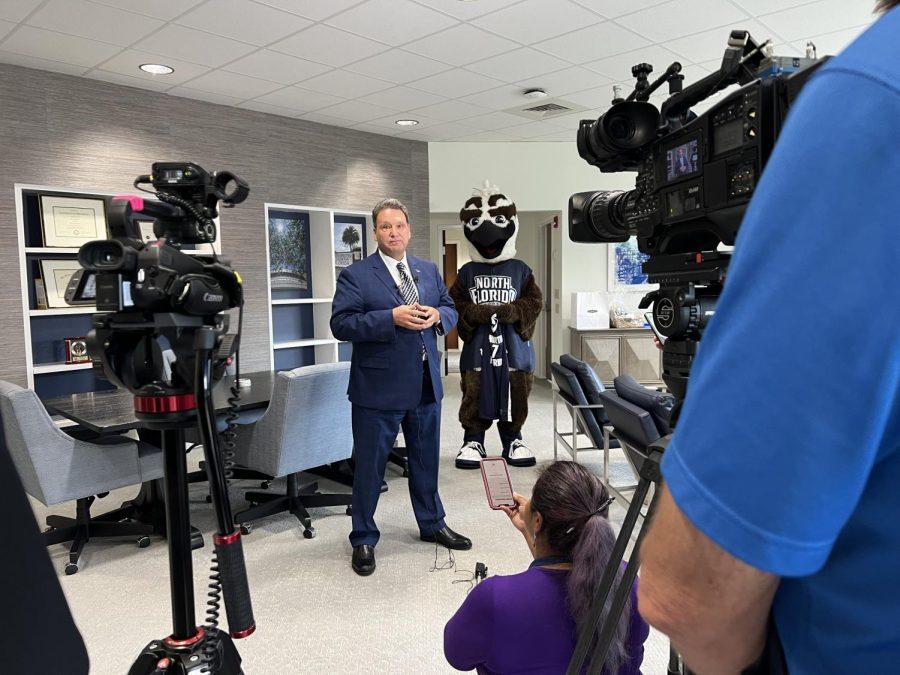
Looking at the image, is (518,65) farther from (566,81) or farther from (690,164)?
(690,164)

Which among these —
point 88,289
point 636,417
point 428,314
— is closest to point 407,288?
point 428,314

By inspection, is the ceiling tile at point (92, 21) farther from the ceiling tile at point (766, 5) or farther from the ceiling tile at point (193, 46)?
the ceiling tile at point (766, 5)

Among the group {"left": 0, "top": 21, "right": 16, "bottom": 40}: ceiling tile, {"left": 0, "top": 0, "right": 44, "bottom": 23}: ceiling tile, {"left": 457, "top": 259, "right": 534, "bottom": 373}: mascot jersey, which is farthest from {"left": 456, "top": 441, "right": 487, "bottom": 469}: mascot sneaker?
{"left": 0, "top": 21, "right": 16, "bottom": 40}: ceiling tile

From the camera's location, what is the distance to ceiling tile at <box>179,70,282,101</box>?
4379mm

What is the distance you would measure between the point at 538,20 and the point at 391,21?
2.76 feet

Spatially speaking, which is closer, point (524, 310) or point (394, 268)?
point (394, 268)

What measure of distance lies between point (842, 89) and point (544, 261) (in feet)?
25.2

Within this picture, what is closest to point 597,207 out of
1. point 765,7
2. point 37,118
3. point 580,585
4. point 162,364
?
point 580,585

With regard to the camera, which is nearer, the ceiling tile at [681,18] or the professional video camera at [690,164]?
the professional video camera at [690,164]

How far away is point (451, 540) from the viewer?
298 cm

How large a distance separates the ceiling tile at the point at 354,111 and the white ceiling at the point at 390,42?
0.06 metres

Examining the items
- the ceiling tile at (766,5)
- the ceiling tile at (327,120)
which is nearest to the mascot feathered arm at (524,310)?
the ceiling tile at (766,5)

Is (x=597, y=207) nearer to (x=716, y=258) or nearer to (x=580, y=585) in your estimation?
(x=716, y=258)

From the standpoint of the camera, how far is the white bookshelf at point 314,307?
5.71m
